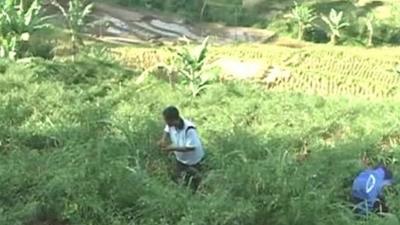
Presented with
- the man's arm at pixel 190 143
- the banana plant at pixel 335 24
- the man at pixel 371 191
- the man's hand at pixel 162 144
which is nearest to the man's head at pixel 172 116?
the man's arm at pixel 190 143

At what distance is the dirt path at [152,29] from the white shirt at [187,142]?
743 centimetres

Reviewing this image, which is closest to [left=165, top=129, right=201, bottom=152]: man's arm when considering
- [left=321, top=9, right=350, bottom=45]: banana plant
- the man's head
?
the man's head

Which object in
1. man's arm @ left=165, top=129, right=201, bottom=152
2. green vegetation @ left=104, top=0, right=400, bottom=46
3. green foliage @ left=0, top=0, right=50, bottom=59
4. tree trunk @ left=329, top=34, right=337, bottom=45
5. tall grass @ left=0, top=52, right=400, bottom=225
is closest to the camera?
tall grass @ left=0, top=52, right=400, bottom=225

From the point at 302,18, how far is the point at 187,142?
9.70 metres

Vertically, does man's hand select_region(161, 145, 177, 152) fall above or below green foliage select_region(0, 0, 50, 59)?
below

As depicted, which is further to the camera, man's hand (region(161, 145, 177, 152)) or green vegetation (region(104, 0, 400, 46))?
green vegetation (region(104, 0, 400, 46))

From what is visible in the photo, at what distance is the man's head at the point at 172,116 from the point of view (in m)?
7.13

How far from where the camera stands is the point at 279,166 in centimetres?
660

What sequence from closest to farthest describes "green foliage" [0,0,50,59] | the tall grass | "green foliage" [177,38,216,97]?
1. the tall grass
2. "green foliage" [177,38,216,97]
3. "green foliage" [0,0,50,59]

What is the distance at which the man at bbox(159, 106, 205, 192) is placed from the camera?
7211 mm

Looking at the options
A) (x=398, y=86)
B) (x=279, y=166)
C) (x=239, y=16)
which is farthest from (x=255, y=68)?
(x=279, y=166)

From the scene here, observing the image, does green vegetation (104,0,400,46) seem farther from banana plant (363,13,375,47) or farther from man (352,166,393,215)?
man (352,166,393,215)

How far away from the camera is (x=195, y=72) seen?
1121 centimetres

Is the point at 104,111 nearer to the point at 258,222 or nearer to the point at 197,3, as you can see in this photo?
the point at 258,222
